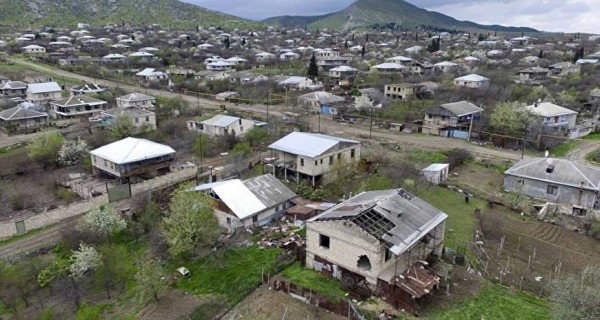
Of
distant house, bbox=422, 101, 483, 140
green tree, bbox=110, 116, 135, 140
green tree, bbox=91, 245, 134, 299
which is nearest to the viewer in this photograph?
green tree, bbox=91, 245, 134, 299

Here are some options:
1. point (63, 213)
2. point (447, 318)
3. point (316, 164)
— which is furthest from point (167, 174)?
point (447, 318)

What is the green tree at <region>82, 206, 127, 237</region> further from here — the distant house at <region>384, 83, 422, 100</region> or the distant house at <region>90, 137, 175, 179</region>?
the distant house at <region>384, 83, 422, 100</region>

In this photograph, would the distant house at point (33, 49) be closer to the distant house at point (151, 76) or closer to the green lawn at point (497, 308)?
the distant house at point (151, 76)

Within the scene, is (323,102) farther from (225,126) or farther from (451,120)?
(225,126)

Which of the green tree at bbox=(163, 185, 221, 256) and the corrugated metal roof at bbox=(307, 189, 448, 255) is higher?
the corrugated metal roof at bbox=(307, 189, 448, 255)

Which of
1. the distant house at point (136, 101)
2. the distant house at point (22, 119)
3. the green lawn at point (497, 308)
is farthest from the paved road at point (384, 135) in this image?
the green lawn at point (497, 308)

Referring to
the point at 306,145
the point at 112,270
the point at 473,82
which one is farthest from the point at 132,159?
the point at 473,82

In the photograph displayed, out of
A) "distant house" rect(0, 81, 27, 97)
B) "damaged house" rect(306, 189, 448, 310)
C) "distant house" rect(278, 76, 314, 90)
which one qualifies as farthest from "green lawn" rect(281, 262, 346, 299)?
"distant house" rect(0, 81, 27, 97)

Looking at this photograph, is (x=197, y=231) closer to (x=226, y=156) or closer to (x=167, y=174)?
(x=167, y=174)
